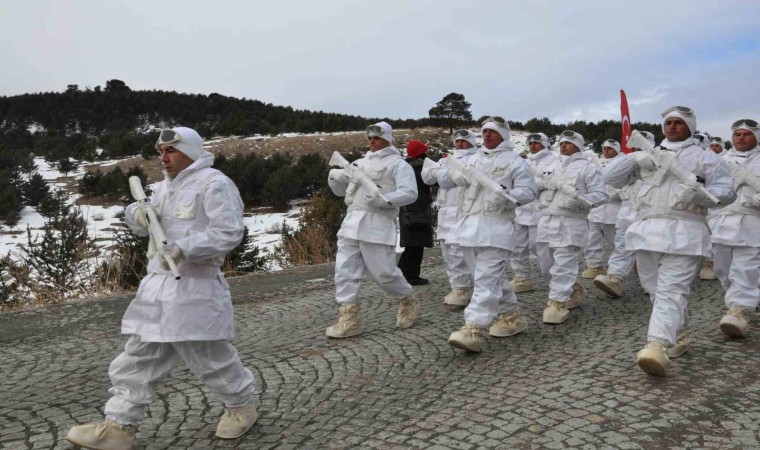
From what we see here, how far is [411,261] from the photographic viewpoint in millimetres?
9586

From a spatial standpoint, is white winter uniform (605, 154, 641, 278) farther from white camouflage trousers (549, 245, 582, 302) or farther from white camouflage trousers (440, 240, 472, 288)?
white camouflage trousers (440, 240, 472, 288)

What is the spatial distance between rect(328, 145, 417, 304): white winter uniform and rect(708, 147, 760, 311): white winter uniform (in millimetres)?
3115

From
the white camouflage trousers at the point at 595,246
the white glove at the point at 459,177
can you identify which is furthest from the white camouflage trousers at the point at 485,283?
the white camouflage trousers at the point at 595,246

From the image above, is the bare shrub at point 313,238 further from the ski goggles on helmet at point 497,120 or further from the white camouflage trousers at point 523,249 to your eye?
the ski goggles on helmet at point 497,120

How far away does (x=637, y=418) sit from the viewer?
429cm

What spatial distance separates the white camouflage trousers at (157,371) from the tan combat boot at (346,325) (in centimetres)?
239

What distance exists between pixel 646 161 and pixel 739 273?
6.46 feet

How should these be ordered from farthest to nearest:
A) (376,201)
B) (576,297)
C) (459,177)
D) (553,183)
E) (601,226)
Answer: (601,226) < (553,183) < (576,297) < (376,201) < (459,177)

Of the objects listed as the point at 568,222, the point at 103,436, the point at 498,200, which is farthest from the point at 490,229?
the point at 103,436

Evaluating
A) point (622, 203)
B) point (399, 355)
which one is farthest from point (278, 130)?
point (399, 355)

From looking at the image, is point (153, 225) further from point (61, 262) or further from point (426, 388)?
point (61, 262)

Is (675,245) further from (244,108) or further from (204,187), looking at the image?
(244,108)

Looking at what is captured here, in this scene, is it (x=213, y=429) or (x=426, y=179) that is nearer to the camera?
(x=213, y=429)

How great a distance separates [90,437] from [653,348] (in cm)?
384
